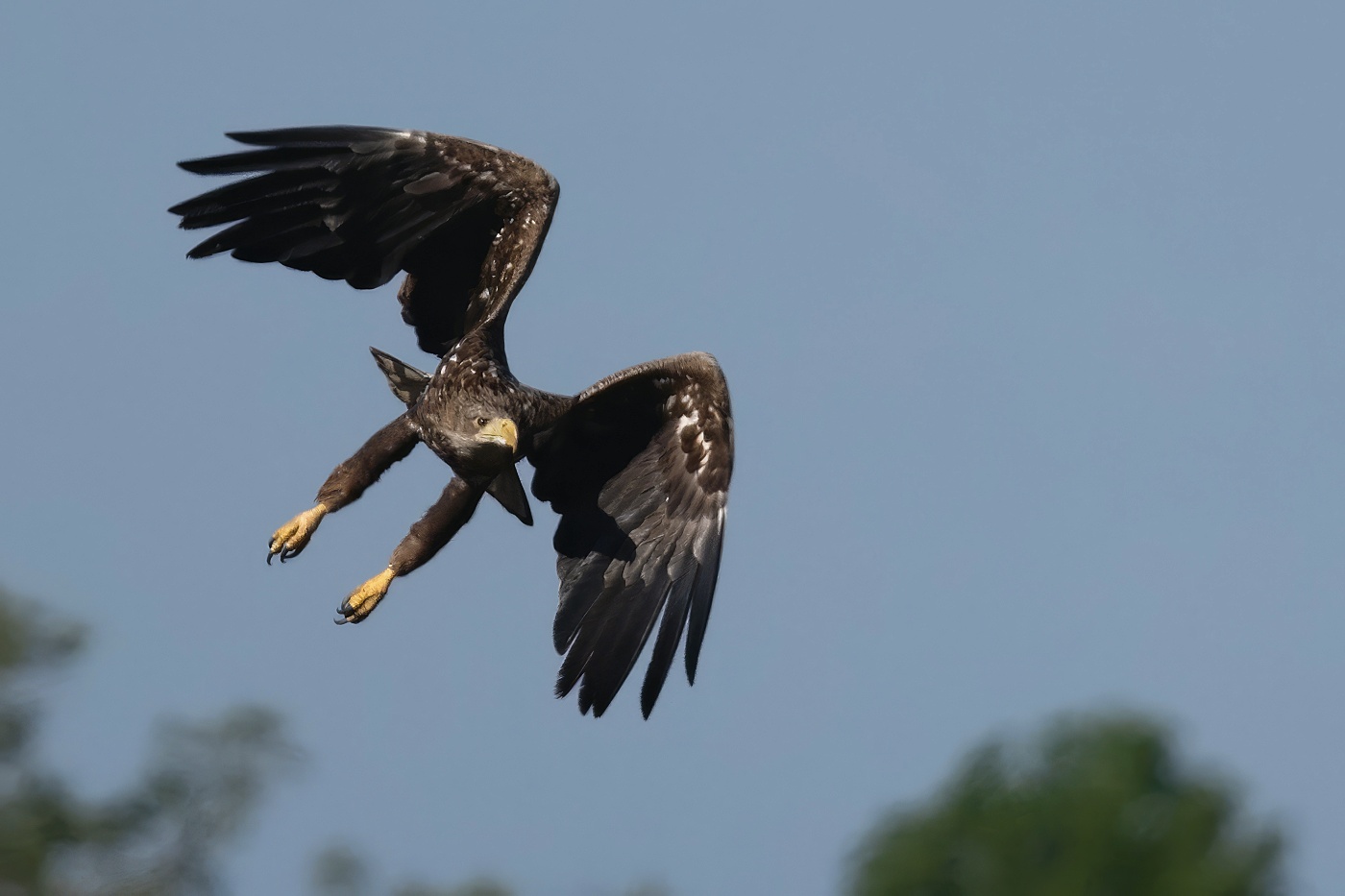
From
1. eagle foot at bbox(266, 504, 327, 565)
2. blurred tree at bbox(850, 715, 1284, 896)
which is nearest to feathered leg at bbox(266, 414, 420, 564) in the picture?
eagle foot at bbox(266, 504, 327, 565)

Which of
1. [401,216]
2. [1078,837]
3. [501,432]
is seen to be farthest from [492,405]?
[1078,837]

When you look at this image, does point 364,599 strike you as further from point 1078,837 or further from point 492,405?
point 1078,837

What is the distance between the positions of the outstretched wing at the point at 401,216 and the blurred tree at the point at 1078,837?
56.4ft

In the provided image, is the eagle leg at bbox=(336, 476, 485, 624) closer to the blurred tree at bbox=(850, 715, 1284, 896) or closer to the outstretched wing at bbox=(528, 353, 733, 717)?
the outstretched wing at bbox=(528, 353, 733, 717)

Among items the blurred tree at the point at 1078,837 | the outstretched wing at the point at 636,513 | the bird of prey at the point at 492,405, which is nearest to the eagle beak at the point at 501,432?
the bird of prey at the point at 492,405

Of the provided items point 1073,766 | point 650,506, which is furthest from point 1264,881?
point 650,506

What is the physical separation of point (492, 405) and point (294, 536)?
1.30 m

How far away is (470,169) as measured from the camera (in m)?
12.9

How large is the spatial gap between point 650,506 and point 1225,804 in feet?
59.8

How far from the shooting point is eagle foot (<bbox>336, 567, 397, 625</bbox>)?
12.7 m

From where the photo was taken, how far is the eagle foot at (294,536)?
12.5m

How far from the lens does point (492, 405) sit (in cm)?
1236

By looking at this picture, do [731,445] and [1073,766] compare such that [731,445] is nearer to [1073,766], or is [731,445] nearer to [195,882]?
[195,882]

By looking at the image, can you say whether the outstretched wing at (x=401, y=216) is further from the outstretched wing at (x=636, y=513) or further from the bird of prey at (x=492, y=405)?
the outstretched wing at (x=636, y=513)
